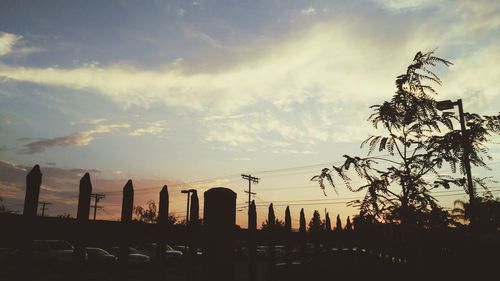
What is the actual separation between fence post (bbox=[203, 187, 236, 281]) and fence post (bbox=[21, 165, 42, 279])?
113cm

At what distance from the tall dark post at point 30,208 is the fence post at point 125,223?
0.55 m

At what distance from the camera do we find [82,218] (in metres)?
2.29

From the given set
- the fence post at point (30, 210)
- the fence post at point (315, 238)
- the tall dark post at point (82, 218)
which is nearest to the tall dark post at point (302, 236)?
the fence post at point (315, 238)

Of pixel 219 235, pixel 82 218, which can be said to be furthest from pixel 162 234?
pixel 82 218

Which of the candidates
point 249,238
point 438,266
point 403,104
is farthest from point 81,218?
point 438,266

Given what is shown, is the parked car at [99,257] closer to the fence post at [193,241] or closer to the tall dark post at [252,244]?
the tall dark post at [252,244]

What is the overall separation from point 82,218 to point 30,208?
1.01 ft

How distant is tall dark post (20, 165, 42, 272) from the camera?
81.4 inches

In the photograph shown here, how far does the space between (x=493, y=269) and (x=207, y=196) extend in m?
10.0

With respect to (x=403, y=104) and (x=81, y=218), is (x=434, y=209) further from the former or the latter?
(x=81, y=218)

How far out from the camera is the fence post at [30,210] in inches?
81.3

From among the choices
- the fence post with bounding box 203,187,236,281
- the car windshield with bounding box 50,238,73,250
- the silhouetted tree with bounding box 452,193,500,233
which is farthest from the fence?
the car windshield with bounding box 50,238,73,250

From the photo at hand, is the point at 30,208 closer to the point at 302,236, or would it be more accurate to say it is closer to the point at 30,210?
the point at 30,210

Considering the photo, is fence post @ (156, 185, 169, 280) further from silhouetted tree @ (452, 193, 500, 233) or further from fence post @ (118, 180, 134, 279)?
silhouetted tree @ (452, 193, 500, 233)
